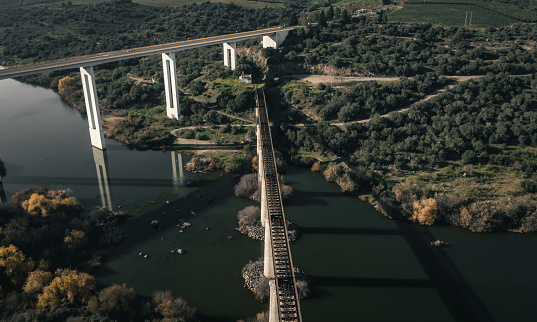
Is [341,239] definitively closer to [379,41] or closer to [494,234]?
[494,234]

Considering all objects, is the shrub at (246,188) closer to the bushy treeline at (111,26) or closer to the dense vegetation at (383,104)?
the dense vegetation at (383,104)

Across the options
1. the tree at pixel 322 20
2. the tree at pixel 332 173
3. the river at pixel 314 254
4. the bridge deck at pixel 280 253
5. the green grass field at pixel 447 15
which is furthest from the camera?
the green grass field at pixel 447 15

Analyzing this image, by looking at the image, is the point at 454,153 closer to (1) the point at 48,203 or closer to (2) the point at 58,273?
(2) the point at 58,273

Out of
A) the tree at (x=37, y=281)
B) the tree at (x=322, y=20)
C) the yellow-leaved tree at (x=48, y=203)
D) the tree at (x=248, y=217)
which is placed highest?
the tree at (x=322, y=20)

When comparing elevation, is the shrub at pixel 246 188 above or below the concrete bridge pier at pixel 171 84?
below

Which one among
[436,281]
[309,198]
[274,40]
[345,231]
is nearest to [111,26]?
[274,40]

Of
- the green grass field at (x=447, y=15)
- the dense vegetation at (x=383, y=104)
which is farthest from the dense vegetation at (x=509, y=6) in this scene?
the dense vegetation at (x=383, y=104)

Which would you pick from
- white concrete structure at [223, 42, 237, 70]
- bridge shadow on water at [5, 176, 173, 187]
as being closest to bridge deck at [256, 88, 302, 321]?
bridge shadow on water at [5, 176, 173, 187]
